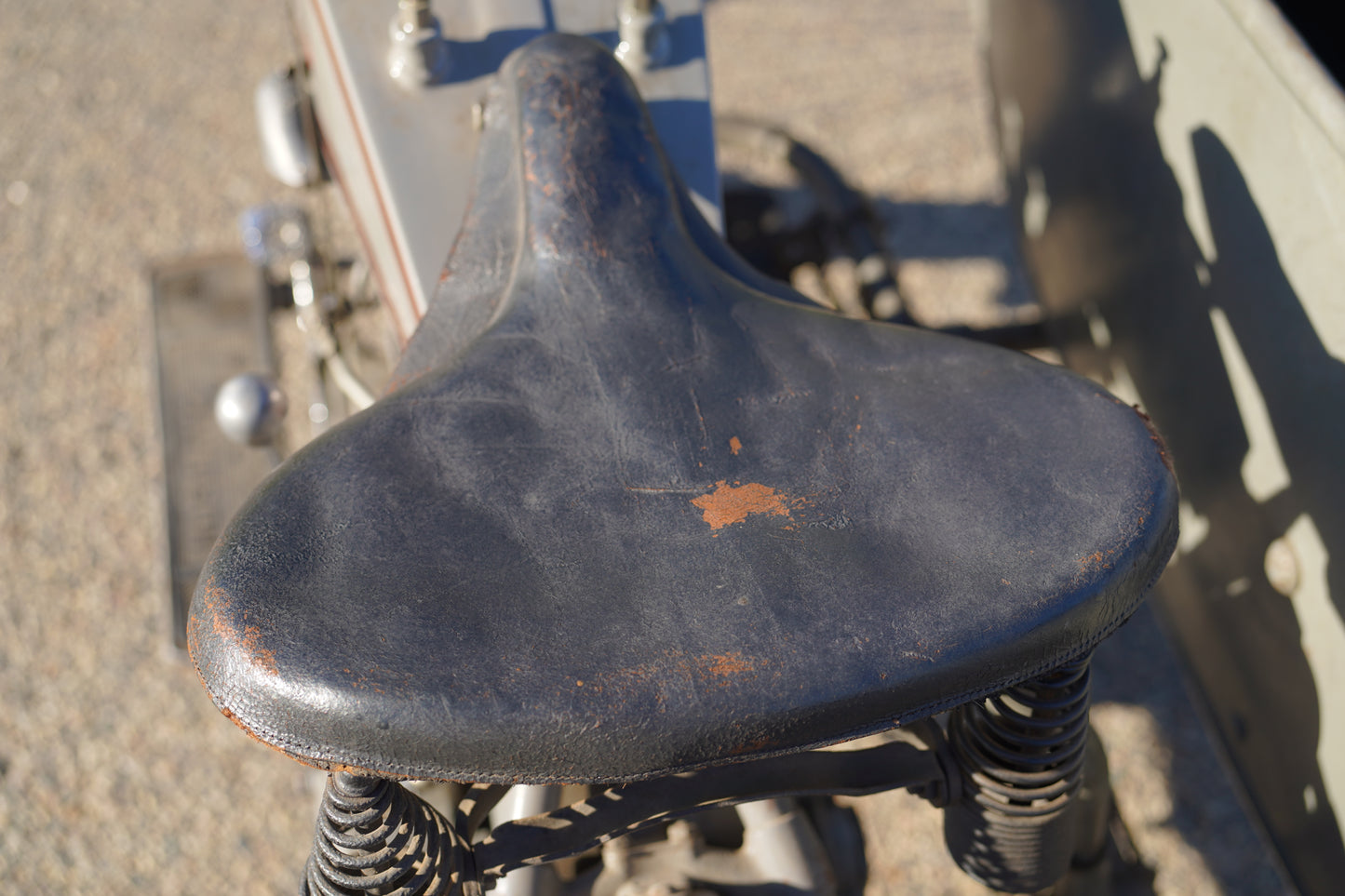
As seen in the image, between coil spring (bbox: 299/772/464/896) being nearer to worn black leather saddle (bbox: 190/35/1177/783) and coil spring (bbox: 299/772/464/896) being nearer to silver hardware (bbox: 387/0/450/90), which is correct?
worn black leather saddle (bbox: 190/35/1177/783)

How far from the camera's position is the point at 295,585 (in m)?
0.77

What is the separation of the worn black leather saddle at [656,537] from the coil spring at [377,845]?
17 centimetres

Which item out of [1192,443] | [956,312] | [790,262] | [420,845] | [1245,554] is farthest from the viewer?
[956,312]

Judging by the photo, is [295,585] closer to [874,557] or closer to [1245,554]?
[874,557]

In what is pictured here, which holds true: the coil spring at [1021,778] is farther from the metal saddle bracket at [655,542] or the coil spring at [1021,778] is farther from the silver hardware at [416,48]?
the silver hardware at [416,48]

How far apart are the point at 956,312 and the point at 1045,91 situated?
0.92m

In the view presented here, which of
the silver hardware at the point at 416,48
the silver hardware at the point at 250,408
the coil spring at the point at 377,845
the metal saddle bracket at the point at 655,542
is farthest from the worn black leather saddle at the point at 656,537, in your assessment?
the silver hardware at the point at 250,408

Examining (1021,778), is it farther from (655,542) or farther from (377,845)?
(377,845)

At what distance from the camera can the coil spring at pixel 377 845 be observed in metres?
0.90

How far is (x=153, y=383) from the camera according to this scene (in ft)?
7.92

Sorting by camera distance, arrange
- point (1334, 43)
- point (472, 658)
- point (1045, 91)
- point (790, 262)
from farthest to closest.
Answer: point (790, 262)
point (1334, 43)
point (1045, 91)
point (472, 658)

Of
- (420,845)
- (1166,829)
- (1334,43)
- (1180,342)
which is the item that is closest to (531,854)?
(420,845)

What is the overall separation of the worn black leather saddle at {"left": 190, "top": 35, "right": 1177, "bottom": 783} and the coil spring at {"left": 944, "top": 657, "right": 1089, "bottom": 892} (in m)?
0.19

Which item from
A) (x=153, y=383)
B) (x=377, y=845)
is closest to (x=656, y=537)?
(x=377, y=845)
